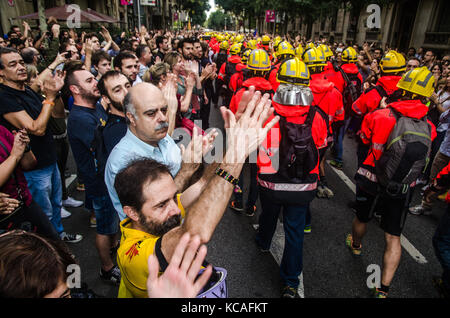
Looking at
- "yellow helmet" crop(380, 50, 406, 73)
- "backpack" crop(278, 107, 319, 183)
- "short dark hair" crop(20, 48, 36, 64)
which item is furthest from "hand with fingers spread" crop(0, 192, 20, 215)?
"yellow helmet" crop(380, 50, 406, 73)

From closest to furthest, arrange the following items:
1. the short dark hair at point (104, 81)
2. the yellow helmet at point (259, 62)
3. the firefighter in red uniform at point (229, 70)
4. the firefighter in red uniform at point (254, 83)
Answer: the short dark hair at point (104, 81)
the firefighter in red uniform at point (254, 83)
the yellow helmet at point (259, 62)
the firefighter in red uniform at point (229, 70)

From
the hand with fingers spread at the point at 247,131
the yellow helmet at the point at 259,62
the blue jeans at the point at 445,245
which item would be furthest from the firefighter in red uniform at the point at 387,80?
the hand with fingers spread at the point at 247,131

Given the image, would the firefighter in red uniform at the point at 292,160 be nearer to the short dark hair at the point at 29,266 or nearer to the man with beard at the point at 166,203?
the man with beard at the point at 166,203

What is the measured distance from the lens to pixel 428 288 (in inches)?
116

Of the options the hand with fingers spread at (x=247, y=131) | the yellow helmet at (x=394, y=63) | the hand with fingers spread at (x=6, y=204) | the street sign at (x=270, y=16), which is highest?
the street sign at (x=270, y=16)

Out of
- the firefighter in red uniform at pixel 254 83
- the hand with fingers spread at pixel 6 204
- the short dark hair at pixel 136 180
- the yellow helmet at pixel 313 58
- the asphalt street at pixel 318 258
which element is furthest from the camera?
the yellow helmet at pixel 313 58

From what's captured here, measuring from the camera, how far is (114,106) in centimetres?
271

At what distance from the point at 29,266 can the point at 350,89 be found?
19.1 ft

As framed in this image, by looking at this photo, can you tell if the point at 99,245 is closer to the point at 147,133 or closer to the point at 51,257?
the point at 147,133

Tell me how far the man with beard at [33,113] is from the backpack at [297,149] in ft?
7.63

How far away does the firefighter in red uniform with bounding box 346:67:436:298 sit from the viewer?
2.46 m

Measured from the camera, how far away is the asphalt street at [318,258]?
292 cm

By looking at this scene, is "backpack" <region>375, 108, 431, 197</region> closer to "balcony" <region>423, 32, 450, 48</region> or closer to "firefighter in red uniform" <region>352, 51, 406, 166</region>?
"firefighter in red uniform" <region>352, 51, 406, 166</region>
